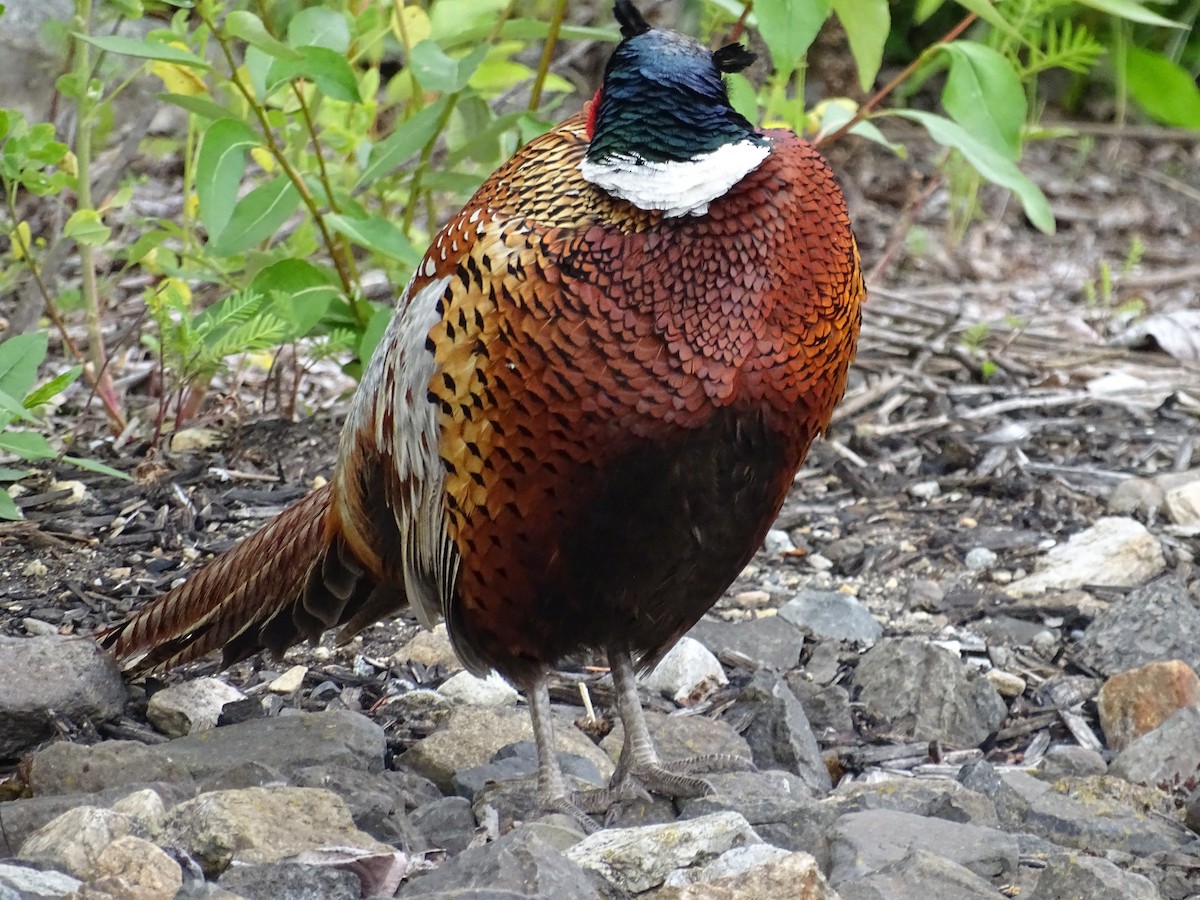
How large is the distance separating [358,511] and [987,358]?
2.93 m

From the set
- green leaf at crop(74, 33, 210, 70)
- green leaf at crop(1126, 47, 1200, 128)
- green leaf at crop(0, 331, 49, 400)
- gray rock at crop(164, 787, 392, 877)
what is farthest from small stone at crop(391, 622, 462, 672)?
green leaf at crop(1126, 47, 1200, 128)

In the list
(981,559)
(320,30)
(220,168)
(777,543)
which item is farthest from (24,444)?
(981,559)

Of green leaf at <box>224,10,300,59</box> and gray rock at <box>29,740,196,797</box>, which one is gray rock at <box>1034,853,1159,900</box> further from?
green leaf at <box>224,10,300,59</box>

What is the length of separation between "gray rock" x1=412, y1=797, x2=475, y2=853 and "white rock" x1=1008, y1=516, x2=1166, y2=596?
1.79m

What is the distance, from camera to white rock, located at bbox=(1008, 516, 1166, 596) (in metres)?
3.86

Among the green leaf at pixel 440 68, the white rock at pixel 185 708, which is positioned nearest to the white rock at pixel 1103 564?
the green leaf at pixel 440 68

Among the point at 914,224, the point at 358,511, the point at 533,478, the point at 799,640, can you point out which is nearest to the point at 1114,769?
the point at 799,640

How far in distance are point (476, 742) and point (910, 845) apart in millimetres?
981

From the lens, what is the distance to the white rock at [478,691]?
11.0ft

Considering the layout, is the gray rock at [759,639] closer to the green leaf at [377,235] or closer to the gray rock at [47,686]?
the green leaf at [377,235]

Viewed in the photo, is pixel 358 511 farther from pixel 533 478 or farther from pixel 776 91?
pixel 776 91

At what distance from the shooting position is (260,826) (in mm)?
2209

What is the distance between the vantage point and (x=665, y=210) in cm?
242

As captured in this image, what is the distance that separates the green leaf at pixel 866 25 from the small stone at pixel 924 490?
130 cm
